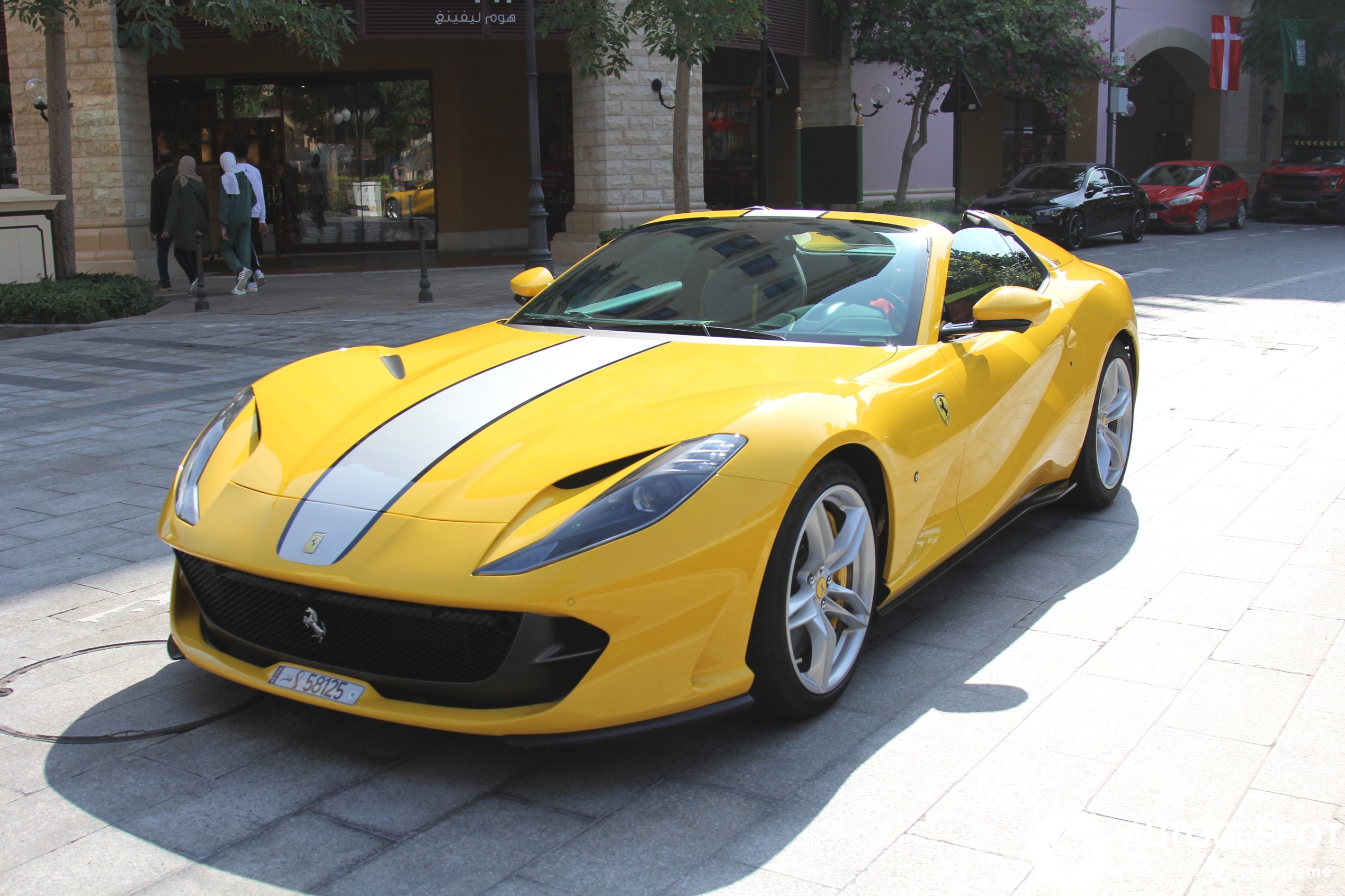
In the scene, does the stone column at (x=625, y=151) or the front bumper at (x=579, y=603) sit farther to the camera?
the stone column at (x=625, y=151)

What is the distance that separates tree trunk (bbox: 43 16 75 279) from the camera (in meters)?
13.8

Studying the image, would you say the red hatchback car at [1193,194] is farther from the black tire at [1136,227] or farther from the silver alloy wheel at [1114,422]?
the silver alloy wheel at [1114,422]

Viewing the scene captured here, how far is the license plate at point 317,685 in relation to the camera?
2.89 meters

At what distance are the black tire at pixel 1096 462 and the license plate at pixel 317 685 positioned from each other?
3.38m

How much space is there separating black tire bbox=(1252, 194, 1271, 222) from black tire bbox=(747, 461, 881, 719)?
101 feet

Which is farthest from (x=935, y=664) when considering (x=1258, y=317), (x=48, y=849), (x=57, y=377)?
(x=1258, y=317)

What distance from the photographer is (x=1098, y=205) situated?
21.7m

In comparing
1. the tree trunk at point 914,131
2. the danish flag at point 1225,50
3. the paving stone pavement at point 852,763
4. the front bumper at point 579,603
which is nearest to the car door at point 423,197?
the tree trunk at point 914,131

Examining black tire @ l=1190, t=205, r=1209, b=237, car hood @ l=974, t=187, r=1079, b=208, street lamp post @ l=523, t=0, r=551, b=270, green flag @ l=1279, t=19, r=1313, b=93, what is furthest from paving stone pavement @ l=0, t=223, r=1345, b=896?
green flag @ l=1279, t=19, r=1313, b=93

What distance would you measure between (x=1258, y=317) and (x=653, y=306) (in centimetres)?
992

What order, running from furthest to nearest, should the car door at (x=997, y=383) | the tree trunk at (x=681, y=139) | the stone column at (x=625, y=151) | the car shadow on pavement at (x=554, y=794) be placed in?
the stone column at (x=625, y=151) → the tree trunk at (x=681, y=139) → the car door at (x=997, y=383) → the car shadow on pavement at (x=554, y=794)

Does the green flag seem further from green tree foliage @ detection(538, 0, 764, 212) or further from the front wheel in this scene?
green tree foliage @ detection(538, 0, 764, 212)


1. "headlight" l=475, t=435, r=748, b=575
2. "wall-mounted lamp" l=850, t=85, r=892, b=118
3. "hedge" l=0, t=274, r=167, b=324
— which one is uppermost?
"wall-mounted lamp" l=850, t=85, r=892, b=118

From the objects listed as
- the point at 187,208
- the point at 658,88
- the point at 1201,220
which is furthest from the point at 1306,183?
the point at 187,208
